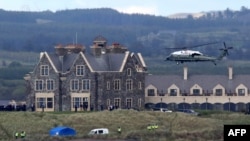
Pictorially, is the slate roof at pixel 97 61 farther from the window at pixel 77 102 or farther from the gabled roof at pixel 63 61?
the window at pixel 77 102

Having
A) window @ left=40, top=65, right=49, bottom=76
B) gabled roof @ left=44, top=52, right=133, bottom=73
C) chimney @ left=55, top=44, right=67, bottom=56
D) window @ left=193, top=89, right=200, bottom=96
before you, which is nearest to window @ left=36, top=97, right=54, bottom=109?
window @ left=40, top=65, right=49, bottom=76

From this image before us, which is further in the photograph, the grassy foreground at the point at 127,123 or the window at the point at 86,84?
the window at the point at 86,84

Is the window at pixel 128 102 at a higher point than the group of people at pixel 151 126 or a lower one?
higher

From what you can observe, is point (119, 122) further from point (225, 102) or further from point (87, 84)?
point (225, 102)

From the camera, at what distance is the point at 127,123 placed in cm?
9531

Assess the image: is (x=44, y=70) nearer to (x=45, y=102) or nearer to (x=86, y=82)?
(x=45, y=102)

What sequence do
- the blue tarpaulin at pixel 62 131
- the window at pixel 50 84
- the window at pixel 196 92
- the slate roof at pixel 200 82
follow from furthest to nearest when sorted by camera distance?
the window at pixel 196 92 < the slate roof at pixel 200 82 < the window at pixel 50 84 < the blue tarpaulin at pixel 62 131

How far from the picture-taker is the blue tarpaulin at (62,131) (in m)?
89.0

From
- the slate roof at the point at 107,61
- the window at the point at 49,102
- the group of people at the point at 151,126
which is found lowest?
the group of people at the point at 151,126

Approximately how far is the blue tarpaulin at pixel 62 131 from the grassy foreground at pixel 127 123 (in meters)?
0.55

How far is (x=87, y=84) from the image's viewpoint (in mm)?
108812

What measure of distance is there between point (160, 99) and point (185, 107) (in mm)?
2211

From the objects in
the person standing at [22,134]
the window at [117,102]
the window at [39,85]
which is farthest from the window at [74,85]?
the person standing at [22,134]

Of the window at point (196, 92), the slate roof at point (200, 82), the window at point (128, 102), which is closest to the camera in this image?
the window at point (128, 102)
